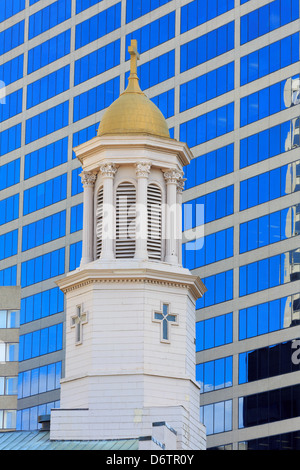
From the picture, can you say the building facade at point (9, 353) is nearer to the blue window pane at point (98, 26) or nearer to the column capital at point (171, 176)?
the blue window pane at point (98, 26)

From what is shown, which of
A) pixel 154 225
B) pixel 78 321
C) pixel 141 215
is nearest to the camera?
pixel 78 321

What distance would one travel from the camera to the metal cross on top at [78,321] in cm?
6406

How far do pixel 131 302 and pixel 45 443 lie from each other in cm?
704

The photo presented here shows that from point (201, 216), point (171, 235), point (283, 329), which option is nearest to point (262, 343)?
point (283, 329)

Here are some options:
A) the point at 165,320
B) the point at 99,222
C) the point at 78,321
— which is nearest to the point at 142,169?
the point at 99,222

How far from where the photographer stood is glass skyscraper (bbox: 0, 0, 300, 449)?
116062mm

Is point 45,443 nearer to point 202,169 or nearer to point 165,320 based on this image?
point 165,320

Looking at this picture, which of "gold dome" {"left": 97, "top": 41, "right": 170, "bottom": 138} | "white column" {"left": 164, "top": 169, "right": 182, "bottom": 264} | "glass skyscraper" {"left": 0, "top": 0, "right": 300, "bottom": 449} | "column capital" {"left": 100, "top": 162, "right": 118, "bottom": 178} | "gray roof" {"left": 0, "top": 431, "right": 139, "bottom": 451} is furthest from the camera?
"glass skyscraper" {"left": 0, "top": 0, "right": 300, "bottom": 449}

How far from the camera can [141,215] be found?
65.3m

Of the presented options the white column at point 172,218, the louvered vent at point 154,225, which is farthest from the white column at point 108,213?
the white column at point 172,218

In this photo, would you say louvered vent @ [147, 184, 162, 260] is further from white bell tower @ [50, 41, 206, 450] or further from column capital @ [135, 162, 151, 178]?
column capital @ [135, 162, 151, 178]

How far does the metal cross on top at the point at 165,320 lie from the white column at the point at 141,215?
2.60 metres

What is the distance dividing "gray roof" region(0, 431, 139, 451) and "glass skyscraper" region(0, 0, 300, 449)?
155ft

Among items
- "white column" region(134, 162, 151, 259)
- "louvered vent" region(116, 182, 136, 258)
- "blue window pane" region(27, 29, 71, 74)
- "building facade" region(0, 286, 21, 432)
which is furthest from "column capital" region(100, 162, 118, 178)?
"blue window pane" region(27, 29, 71, 74)
